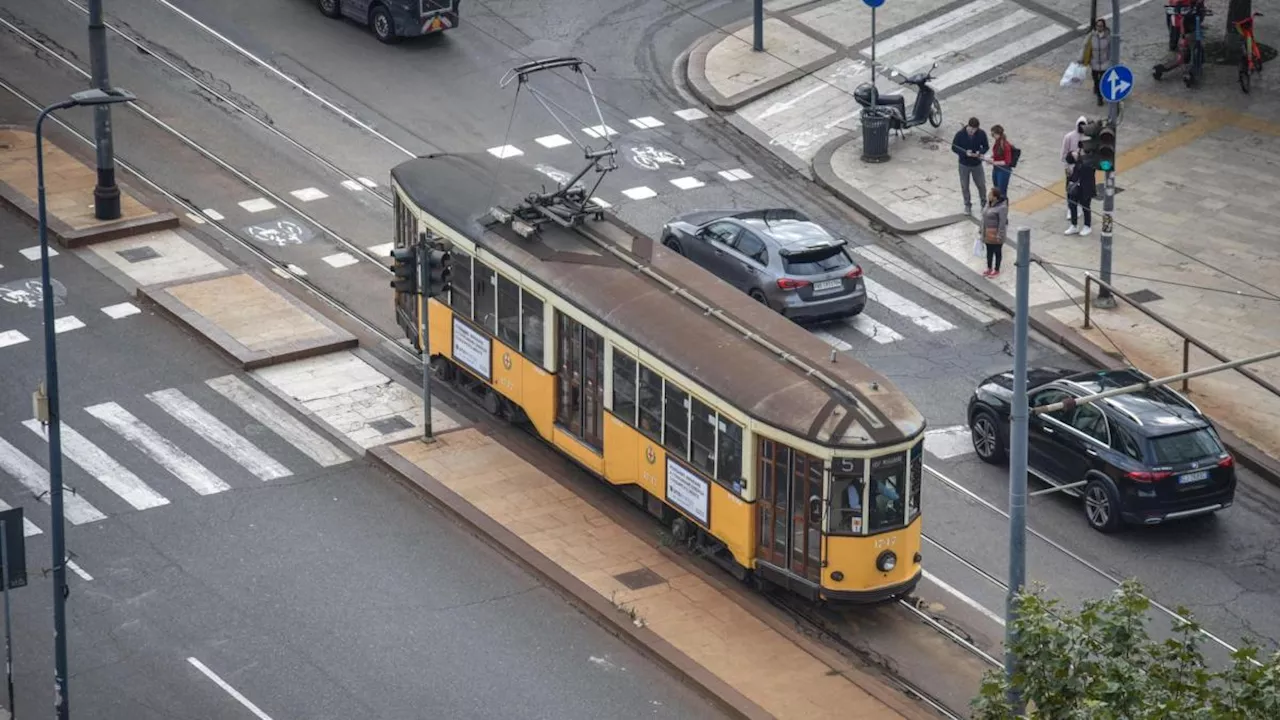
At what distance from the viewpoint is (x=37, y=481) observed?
28.2 m

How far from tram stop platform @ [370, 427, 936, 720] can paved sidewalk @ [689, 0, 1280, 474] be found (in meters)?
8.69

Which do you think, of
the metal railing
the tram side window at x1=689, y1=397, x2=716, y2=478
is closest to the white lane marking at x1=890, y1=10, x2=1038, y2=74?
the metal railing

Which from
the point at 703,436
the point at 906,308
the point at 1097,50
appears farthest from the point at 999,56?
the point at 703,436

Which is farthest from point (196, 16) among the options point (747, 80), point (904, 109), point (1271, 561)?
point (1271, 561)

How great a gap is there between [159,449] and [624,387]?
6.59m

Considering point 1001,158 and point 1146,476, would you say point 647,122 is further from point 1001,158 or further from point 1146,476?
point 1146,476

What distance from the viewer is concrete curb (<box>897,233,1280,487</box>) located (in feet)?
97.9

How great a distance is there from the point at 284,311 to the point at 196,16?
12.6 m

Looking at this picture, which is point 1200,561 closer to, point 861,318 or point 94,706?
point 861,318

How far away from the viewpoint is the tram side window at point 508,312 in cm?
2883

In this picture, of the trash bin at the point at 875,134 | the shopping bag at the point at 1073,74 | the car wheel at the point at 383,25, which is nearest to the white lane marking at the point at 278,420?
the car wheel at the point at 383,25

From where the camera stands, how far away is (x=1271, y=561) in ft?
90.7

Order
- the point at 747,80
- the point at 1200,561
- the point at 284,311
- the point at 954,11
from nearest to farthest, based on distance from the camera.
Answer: the point at 1200,561 → the point at 284,311 → the point at 747,80 → the point at 954,11

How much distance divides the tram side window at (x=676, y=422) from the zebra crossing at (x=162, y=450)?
16.5 ft
